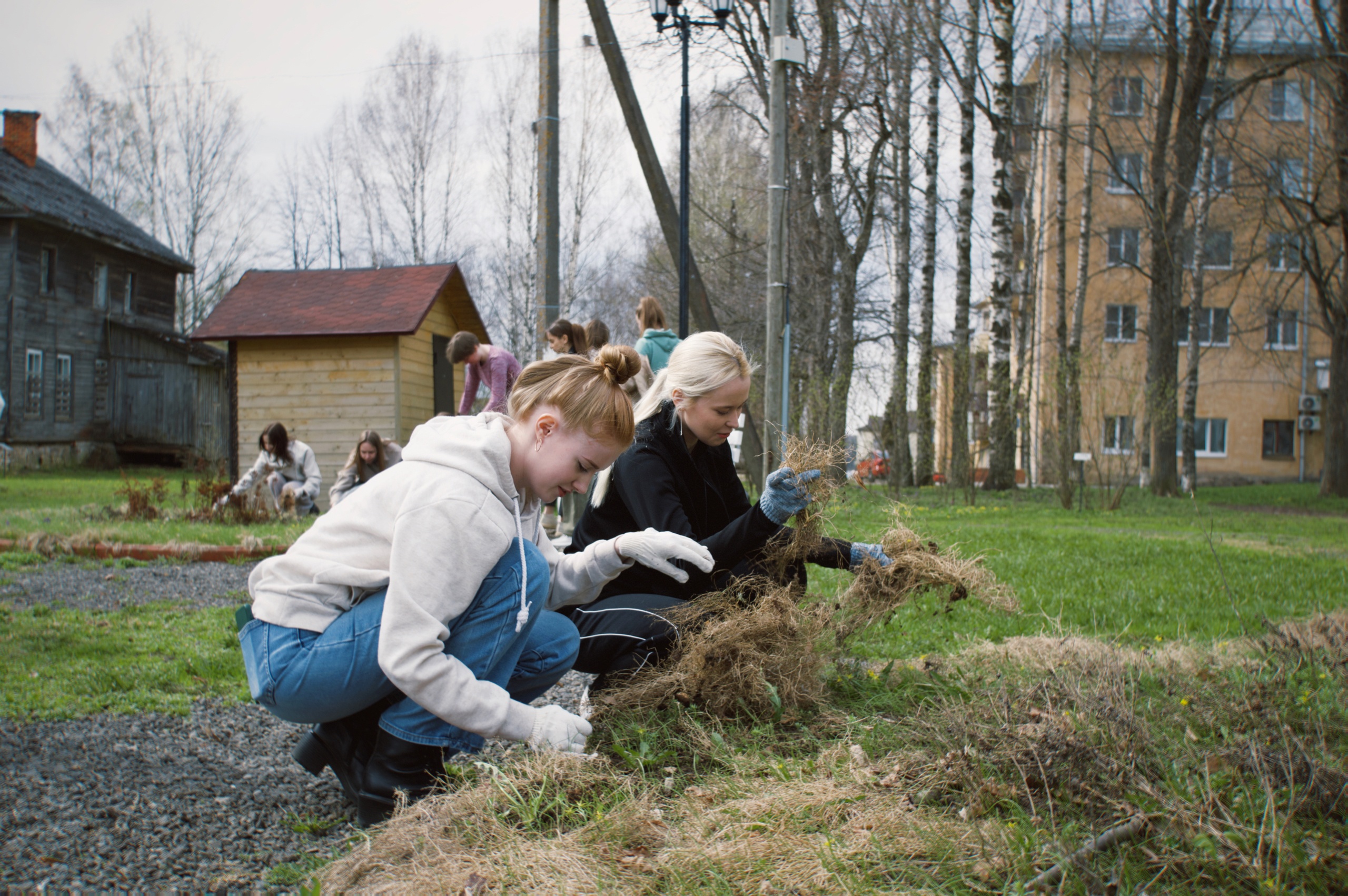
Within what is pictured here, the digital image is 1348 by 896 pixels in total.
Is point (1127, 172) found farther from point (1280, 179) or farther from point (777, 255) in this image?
point (777, 255)

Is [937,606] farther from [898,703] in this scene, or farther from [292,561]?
[292,561]

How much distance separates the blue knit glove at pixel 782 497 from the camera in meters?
2.58

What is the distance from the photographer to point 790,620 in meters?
2.63

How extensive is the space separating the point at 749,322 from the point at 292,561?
63.4 ft

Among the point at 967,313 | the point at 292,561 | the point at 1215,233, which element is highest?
the point at 1215,233

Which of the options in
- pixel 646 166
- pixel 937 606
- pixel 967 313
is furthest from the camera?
pixel 967 313

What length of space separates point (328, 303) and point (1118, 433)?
10.3 m

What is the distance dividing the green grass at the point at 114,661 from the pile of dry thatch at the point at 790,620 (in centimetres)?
155

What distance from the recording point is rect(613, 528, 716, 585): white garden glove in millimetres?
2375

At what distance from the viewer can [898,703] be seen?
261 centimetres

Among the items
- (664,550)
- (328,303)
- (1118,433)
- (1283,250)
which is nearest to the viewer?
(664,550)

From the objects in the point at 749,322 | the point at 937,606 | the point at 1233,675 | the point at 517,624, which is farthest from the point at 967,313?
the point at 517,624

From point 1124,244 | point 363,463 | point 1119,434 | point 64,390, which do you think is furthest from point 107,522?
point 1124,244

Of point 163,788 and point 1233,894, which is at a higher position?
point 1233,894
